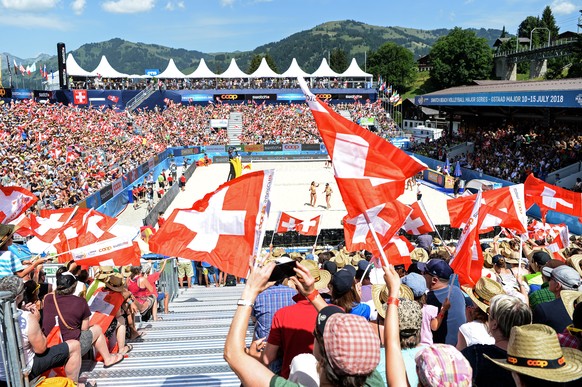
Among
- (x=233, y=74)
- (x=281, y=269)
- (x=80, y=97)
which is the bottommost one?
(x=281, y=269)

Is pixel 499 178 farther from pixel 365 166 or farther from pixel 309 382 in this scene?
pixel 309 382

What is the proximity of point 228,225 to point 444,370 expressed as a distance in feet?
10.8

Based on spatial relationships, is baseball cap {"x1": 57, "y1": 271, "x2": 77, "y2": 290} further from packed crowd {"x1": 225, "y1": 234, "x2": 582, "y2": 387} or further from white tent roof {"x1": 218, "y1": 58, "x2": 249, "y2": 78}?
white tent roof {"x1": 218, "y1": 58, "x2": 249, "y2": 78}

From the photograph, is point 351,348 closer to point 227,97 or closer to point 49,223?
point 49,223

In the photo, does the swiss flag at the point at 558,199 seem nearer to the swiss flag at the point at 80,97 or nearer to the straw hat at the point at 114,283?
the straw hat at the point at 114,283

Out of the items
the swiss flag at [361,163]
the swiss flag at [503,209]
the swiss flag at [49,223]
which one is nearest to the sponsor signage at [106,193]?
the swiss flag at [49,223]

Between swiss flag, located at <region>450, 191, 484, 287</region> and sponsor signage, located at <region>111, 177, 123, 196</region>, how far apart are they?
2235 centimetres

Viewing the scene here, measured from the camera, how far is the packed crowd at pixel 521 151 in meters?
28.1

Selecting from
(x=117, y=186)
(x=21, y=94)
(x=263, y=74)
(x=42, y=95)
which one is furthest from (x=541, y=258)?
(x=263, y=74)

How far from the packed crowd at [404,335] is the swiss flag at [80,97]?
50865 millimetres

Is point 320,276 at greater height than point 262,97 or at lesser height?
lesser

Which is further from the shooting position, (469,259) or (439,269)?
(469,259)

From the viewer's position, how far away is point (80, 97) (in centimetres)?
5031

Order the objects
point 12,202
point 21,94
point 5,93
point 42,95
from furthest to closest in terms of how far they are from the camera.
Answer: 1. point 42,95
2. point 21,94
3. point 5,93
4. point 12,202
